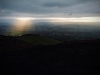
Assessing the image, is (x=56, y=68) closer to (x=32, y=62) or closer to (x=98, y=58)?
(x=32, y=62)

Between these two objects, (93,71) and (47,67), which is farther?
(47,67)

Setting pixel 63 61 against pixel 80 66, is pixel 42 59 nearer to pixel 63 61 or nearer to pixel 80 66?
pixel 63 61

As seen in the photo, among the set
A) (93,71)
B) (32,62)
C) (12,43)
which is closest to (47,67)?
(32,62)

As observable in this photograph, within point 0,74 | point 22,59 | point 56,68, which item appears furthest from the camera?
point 22,59

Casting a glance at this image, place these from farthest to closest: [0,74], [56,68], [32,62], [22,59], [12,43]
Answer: [12,43], [22,59], [32,62], [56,68], [0,74]

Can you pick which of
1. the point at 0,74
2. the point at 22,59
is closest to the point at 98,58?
the point at 22,59

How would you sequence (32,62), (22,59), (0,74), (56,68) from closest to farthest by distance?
1. (0,74)
2. (56,68)
3. (32,62)
4. (22,59)

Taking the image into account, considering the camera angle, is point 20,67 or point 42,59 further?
point 42,59

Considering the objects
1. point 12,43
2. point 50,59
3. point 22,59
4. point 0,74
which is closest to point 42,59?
point 50,59

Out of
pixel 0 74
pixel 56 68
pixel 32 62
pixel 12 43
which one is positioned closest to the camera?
pixel 0 74
